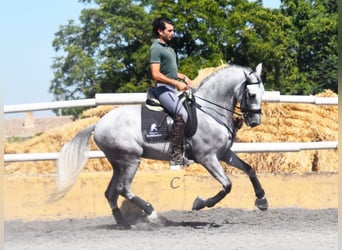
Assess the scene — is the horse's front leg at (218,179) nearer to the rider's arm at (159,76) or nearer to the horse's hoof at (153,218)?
the horse's hoof at (153,218)

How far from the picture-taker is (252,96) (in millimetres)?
8625

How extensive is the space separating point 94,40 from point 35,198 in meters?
43.2

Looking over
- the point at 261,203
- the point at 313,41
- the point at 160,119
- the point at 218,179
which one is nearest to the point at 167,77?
the point at 160,119

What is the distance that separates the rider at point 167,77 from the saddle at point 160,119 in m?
0.06

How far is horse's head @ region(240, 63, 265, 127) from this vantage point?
28.2ft

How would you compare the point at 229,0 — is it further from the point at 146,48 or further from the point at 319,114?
the point at 319,114

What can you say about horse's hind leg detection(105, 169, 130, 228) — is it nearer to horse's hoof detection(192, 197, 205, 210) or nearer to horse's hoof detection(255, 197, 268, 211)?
horse's hoof detection(192, 197, 205, 210)

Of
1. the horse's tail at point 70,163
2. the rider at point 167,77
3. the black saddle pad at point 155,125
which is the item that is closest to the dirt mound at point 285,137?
the horse's tail at point 70,163

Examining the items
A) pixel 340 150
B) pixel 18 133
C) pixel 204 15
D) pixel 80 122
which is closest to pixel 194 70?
pixel 204 15

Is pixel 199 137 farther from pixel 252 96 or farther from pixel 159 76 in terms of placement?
pixel 159 76

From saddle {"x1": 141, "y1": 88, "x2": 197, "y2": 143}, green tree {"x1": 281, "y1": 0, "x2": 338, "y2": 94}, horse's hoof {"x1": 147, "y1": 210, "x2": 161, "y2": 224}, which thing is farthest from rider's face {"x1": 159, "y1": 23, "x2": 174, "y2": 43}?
green tree {"x1": 281, "y1": 0, "x2": 338, "y2": 94}

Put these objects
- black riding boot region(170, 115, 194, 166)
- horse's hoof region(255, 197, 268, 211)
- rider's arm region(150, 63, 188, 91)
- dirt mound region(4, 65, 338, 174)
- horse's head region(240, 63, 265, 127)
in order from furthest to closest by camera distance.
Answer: dirt mound region(4, 65, 338, 174) < horse's hoof region(255, 197, 268, 211) < horse's head region(240, 63, 265, 127) < black riding boot region(170, 115, 194, 166) < rider's arm region(150, 63, 188, 91)

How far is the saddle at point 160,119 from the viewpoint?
851 cm

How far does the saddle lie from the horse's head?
51 centimetres
